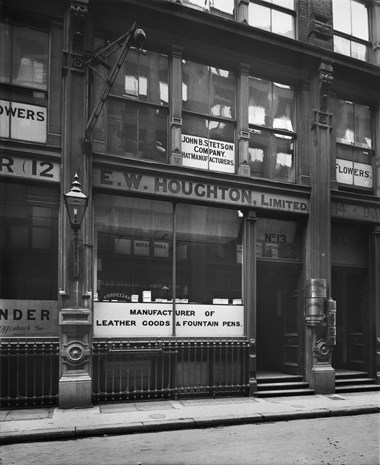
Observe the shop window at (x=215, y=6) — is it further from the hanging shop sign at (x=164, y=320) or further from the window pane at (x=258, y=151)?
the hanging shop sign at (x=164, y=320)

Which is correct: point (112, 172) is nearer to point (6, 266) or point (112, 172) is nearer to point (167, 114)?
point (167, 114)

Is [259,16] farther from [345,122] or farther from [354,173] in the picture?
[354,173]

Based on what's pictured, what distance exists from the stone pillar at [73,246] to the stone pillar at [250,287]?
368 cm

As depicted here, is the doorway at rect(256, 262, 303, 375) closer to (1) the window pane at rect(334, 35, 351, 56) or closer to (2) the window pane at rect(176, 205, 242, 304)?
(2) the window pane at rect(176, 205, 242, 304)

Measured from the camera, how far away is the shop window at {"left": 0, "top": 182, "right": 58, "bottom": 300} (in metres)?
9.75

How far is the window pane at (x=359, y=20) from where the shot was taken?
46.7 ft

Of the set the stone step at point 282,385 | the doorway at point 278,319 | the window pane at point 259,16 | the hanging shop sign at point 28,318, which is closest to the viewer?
the hanging shop sign at point 28,318

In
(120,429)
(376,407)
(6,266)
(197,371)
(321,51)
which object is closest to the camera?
(120,429)

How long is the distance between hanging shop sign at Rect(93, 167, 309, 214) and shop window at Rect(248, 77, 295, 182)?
0.70m

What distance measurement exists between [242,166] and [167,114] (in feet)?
6.94

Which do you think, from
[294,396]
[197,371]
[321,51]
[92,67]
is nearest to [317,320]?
[294,396]

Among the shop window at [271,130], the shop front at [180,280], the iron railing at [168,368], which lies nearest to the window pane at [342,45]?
the shop window at [271,130]

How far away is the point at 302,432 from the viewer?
8352 millimetres

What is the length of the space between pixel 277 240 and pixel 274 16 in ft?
18.8
